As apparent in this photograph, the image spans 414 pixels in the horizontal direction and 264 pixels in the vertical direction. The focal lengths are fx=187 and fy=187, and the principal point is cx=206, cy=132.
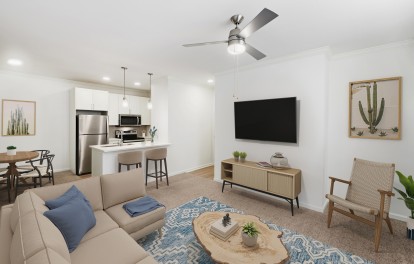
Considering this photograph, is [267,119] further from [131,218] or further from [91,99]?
[91,99]

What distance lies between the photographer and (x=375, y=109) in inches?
117

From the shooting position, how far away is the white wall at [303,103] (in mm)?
3118

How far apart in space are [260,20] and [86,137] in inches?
209

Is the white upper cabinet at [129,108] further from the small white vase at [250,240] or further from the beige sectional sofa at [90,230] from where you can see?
the small white vase at [250,240]

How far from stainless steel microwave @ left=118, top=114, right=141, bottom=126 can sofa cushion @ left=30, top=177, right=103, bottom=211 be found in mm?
4092

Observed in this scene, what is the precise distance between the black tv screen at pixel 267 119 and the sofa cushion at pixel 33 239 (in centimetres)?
331

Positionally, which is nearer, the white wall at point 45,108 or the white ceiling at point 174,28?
the white ceiling at point 174,28

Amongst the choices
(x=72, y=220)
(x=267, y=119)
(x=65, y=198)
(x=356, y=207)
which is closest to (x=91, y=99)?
(x=65, y=198)

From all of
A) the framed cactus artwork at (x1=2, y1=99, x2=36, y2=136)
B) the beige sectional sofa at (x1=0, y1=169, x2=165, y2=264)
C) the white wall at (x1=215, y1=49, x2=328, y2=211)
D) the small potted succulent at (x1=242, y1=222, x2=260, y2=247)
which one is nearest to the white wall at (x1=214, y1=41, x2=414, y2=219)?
the white wall at (x1=215, y1=49, x2=328, y2=211)

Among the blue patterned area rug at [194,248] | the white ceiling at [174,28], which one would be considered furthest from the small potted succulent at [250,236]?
the white ceiling at [174,28]

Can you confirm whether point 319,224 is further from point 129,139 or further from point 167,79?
point 129,139

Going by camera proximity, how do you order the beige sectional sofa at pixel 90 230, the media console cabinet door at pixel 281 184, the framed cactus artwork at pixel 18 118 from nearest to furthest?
the beige sectional sofa at pixel 90 230
the media console cabinet door at pixel 281 184
the framed cactus artwork at pixel 18 118

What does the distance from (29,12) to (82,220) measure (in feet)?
A: 7.73

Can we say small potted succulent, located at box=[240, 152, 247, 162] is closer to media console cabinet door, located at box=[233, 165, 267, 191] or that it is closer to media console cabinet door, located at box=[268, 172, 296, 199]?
media console cabinet door, located at box=[233, 165, 267, 191]
